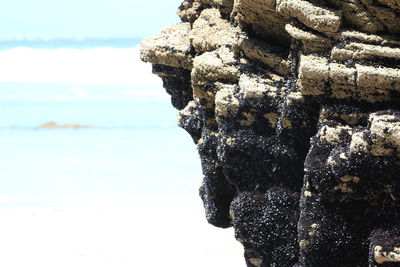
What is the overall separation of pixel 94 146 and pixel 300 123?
9.27m

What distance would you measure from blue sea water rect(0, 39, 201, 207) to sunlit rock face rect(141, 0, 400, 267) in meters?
5.22

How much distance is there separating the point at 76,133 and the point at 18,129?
108cm

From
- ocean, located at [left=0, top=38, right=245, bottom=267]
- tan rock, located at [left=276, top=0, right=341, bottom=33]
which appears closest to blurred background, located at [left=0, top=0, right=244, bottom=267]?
ocean, located at [left=0, top=38, right=245, bottom=267]

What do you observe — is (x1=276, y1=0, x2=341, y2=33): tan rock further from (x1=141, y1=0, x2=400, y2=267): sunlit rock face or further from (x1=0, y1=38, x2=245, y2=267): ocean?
(x1=0, y1=38, x2=245, y2=267): ocean

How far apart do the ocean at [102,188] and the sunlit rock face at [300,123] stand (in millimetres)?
2855

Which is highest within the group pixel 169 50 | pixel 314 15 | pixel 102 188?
pixel 314 15

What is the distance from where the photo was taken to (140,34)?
3678 centimetres

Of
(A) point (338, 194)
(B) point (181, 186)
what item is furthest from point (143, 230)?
(A) point (338, 194)

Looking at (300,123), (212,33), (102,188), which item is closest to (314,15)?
(300,123)

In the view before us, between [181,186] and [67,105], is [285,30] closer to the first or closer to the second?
[181,186]

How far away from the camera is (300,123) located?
3.93 meters

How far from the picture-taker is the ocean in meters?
7.63

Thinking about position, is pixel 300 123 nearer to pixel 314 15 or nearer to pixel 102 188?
pixel 314 15

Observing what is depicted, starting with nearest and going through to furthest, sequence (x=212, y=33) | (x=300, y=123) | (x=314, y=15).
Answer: (x=314, y=15)
(x=300, y=123)
(x=212, y=33)
